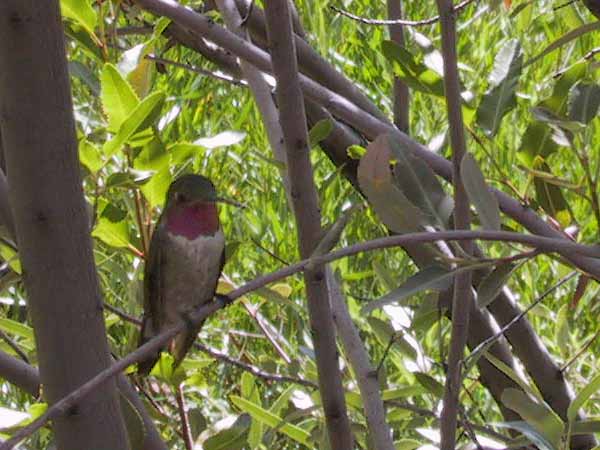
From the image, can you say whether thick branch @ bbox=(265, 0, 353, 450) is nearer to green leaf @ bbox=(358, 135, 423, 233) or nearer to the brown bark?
green leaf @ bbox=(358, 135, 423, 233)

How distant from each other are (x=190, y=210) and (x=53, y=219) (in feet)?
3.90

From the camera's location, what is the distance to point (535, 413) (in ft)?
4.42

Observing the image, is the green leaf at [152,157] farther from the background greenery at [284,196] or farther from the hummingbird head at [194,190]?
the hummingbird head at [194,190]

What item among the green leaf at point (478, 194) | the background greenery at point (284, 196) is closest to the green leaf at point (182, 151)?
the background greenery at point (284, 196)

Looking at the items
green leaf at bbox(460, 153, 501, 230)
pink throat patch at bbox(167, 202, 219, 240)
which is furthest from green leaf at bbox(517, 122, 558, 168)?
pink throat patch at bbox(167, 202, 219, 240)

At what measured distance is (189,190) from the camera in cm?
213

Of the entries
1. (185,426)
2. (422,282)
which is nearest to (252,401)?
(185,426)

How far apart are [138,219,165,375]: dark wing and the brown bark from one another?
23.4 inches

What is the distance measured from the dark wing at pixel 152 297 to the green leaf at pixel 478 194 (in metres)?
0.71

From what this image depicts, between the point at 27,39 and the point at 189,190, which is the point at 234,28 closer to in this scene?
the point at 189,190

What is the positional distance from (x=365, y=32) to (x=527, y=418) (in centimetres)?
166

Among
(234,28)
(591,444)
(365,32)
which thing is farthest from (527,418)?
(365,32)

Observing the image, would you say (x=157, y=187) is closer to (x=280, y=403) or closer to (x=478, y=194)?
(x=280, y=403)

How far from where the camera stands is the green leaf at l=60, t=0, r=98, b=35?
156 cm
